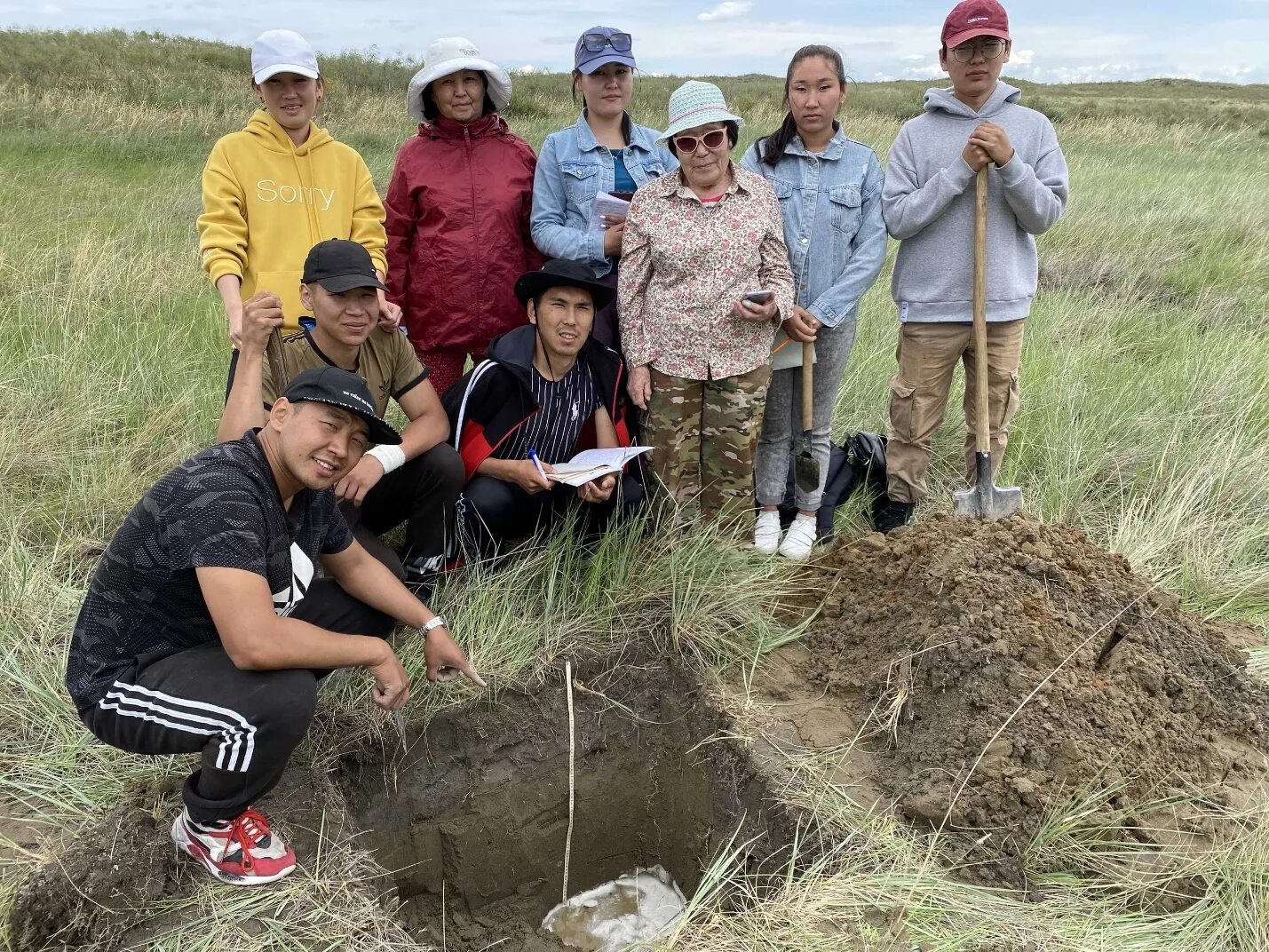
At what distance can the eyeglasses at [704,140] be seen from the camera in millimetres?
3305

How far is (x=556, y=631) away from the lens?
11.0 ft

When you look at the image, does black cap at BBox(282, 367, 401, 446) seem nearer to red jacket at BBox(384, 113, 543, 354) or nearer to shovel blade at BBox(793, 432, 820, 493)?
red jacket at BBox(384, 113, 543, 354)

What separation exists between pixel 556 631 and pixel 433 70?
2.23 m

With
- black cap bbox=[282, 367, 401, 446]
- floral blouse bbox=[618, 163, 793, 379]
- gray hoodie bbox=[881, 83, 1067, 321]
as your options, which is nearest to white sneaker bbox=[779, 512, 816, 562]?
floral blouse bbox=[618, 163, 793, 379]

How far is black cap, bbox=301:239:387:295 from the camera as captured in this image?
297 cm

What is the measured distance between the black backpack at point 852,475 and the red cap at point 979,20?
1804 millimetres

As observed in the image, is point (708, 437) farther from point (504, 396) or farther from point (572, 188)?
point (572, 188)

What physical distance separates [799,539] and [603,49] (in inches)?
86.9

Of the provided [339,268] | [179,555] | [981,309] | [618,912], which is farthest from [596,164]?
[618,912]

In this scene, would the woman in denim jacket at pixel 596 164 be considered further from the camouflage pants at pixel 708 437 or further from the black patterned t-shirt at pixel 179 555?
the black patterned t-shirt at pixel 179 555

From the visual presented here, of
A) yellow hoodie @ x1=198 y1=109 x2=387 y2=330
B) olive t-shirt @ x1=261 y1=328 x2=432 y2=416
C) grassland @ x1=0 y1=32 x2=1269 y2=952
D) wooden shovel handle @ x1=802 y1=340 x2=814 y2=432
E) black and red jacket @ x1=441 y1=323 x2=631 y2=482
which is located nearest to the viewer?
grassland @ x1=0 y1=32 x2=1269 y2=952

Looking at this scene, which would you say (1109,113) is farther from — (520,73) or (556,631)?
(556,631)

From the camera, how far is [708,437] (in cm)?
367

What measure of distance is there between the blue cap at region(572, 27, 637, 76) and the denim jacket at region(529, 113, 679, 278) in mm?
220
